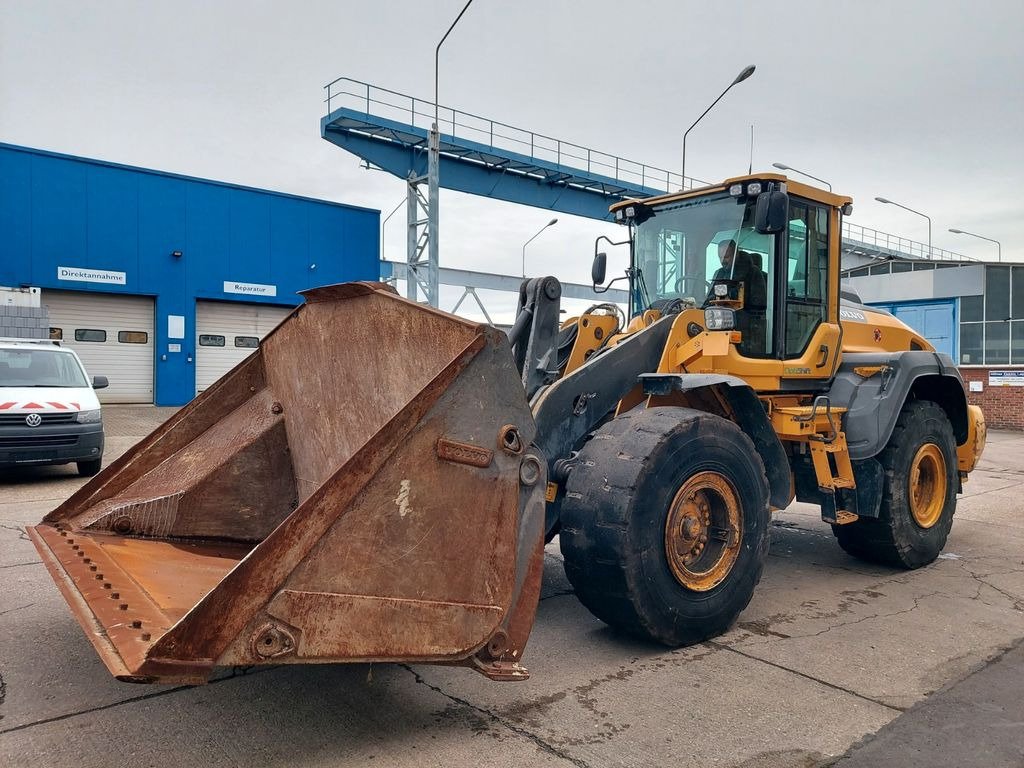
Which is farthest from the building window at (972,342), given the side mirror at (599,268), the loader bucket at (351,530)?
the loader bucket at (351,530)

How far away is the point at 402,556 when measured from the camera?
291 cm

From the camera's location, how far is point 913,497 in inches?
250

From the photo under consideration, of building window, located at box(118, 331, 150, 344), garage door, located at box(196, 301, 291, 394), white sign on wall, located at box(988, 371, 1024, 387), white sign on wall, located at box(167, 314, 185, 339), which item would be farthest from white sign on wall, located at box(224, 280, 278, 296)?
white sign on wall, located at box(988, 371, 1024, 387)

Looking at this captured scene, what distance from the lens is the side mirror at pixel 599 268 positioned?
20.9ft

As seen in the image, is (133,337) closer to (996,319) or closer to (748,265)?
(748,265)

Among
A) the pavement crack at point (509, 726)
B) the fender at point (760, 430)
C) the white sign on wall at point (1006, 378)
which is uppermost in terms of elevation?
the white sign on wall at point (1006, 378)

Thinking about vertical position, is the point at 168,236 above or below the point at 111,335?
above

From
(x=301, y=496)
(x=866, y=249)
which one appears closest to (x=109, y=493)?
(x=301, y=496)

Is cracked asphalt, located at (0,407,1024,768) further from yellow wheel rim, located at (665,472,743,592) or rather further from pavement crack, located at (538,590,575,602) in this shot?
yellow wheel rim, located at (665,472,743,592)

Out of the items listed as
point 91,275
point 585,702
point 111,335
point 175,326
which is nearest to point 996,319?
point 175,326

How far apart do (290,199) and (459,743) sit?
2265 centimetres

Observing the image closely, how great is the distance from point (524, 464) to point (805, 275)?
367cm

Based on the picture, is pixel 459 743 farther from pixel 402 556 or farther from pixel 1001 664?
pixel 1001 664

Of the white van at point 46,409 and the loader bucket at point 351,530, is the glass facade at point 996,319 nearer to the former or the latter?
the white van at point 46,409
